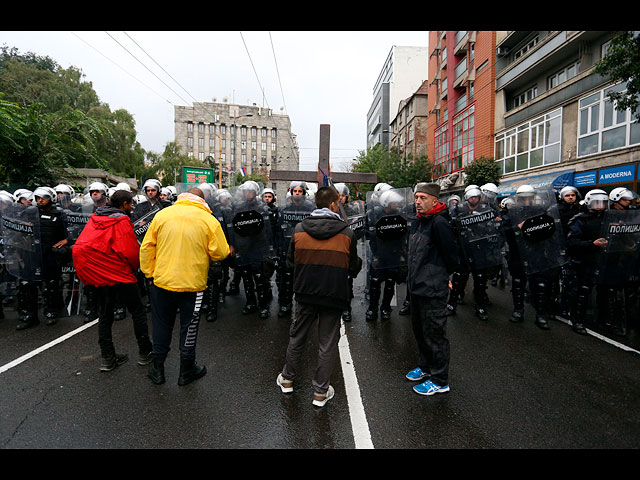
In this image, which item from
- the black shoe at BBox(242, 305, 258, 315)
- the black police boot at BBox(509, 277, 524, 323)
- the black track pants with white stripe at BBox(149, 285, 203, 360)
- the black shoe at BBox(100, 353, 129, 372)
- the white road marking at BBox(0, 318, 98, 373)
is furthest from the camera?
the black shoe at BBox(242, 305, 258, 315)

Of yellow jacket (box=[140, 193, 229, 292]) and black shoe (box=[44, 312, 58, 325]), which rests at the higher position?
yellow jacket (box=[140, 193, 229, 292])

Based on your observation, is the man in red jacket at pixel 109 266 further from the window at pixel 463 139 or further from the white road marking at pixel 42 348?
the window at pixel 463 139

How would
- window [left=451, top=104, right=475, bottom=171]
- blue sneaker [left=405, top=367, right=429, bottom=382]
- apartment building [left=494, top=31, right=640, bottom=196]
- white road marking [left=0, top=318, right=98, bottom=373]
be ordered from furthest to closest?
window [left=451, top=104, right=475, bottom=171], apartment building [left=494, top=31, right=640, bottom=196], white road marking [left=0, top=318, right=98, bottom=373], blue sneaker [left=405, top=367, right=429, bottom=382]

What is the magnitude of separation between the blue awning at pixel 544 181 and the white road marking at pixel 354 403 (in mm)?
11491

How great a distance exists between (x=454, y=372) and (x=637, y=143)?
13373 mm

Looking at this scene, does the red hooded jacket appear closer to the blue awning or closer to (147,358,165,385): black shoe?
(147,358,165,385): black shoe

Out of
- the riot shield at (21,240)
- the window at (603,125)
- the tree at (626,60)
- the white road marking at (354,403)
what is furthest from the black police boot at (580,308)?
the window at (603,125)

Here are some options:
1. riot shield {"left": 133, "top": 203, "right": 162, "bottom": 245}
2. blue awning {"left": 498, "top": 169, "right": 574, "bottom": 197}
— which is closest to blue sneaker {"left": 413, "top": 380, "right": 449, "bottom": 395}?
riot shield {"left": 133, "top": 203, "right": 162, "bottom": 245}

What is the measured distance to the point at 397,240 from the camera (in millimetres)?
5406

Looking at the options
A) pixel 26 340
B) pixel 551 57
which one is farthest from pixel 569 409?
pixel 551 57

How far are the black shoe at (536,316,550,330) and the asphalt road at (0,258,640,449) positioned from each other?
0.36 m

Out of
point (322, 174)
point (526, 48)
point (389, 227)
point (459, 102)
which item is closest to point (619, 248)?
point (389, 227)

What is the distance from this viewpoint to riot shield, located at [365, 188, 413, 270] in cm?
531
